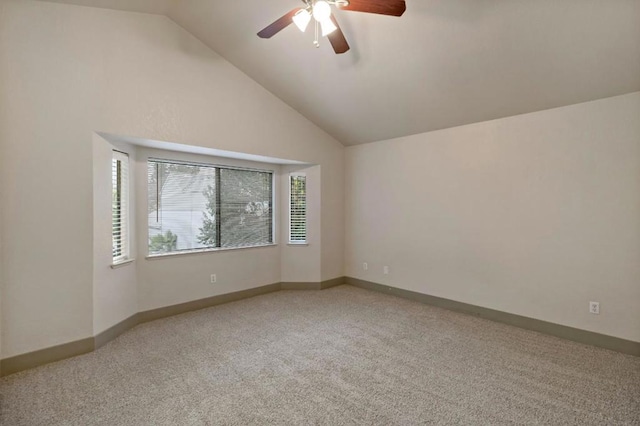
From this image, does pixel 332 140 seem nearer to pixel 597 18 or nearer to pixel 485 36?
pixel 485 36

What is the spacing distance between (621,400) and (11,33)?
5.73m

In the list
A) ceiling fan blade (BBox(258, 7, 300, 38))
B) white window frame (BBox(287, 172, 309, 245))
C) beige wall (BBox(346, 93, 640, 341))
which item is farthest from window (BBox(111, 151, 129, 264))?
beige wall (BBox(346, 93, 640, 341))

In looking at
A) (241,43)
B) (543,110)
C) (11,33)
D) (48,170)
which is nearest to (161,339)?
(48,170)

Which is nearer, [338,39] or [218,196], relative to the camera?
[338,39]

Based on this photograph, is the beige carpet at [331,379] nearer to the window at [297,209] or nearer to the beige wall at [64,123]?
the beige wall at [64,123]

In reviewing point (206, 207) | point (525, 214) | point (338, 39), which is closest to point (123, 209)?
point (206, 207)

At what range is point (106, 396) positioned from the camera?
93.7 inches

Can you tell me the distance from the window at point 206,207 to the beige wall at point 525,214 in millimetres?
2024

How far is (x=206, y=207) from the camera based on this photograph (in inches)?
187

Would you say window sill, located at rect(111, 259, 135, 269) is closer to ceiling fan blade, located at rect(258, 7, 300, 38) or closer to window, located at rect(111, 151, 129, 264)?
window, located at rect(111, 151, 129, 264)

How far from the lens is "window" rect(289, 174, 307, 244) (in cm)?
552

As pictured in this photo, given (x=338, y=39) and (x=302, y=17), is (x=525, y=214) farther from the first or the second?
(x=302, y=17)

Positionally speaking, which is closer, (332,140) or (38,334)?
(38,334)

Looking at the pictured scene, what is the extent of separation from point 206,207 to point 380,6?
3.60 meters
